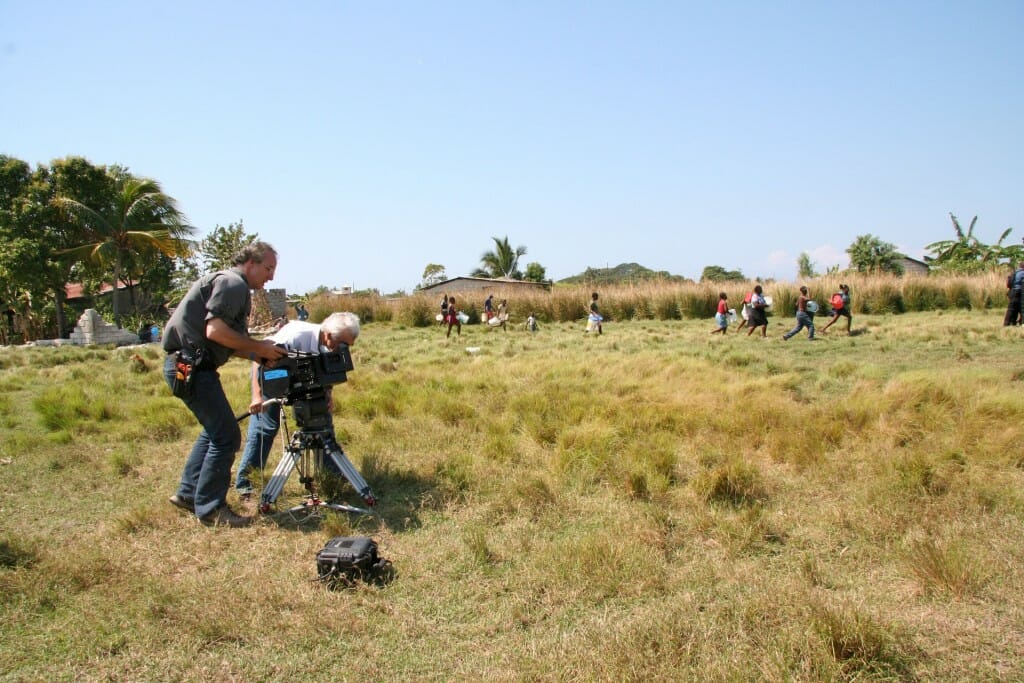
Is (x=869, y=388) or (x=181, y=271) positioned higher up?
(x=181, y=271)

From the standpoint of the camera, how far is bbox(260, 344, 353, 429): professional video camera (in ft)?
13.6

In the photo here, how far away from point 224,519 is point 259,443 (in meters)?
0.74

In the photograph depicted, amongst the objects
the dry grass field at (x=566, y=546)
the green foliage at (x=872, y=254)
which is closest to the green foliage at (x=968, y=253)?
the green foliage at (x=872, y=254)

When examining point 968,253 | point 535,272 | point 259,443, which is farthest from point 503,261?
point 259,443

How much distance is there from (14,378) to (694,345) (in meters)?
12.2

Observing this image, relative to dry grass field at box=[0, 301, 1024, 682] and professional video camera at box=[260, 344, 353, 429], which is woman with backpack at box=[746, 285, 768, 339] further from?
professional video camera at box=[260, 344, 353, 429]

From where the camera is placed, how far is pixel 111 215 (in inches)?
1235

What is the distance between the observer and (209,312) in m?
4.02

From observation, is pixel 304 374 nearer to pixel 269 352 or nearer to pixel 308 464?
pixel 269 352

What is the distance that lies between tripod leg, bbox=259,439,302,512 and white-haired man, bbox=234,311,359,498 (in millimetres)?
154

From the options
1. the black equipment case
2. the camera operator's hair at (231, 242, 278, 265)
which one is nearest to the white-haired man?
the camera operator's hair at (231, 242, 278, 265)

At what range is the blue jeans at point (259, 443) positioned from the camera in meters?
4.64

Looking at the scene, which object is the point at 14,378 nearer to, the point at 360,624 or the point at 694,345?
the point at 360,624

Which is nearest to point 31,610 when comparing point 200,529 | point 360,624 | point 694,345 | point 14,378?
point 200,529
